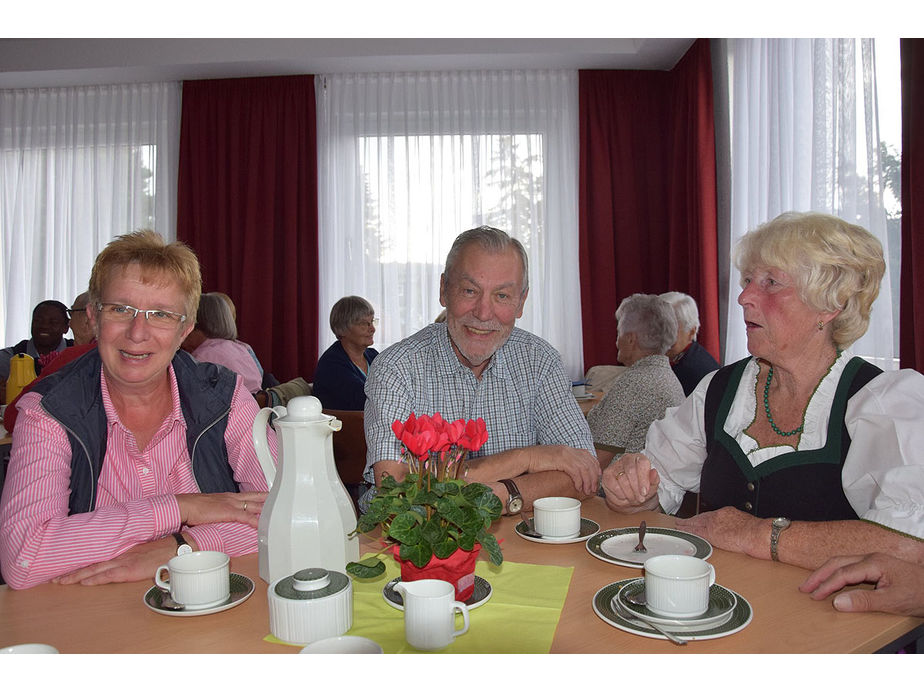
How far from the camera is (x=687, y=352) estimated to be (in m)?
3.47

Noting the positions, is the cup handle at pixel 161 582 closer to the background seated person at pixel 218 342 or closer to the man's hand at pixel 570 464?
the man's hand at pixel 570 464

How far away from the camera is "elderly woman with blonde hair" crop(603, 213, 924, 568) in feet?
4.66

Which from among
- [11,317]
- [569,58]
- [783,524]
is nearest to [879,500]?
[783,524]

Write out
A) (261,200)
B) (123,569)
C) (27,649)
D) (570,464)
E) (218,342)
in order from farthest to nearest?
(261,200) < (218,342) < (570,464) < (123,569) < (27,649)

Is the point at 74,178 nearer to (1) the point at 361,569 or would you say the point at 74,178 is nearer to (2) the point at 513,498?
(2) the point at 513,498

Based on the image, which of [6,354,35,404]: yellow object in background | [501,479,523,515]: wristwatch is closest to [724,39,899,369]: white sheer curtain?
[501,479,523,515]: wristwatch

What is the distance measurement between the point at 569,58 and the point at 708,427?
4481 millimetres

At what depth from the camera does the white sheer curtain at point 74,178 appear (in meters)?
6.19

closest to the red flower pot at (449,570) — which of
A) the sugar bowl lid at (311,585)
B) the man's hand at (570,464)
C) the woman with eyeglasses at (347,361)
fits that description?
the sugar bowl lid at (311,585)

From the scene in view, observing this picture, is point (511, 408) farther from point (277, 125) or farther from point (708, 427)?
point (277, 125)

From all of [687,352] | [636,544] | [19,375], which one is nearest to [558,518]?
[636,544]

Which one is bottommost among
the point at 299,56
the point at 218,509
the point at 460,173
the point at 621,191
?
the point at 218,509

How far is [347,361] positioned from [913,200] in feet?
9.45

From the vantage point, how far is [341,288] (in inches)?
240
